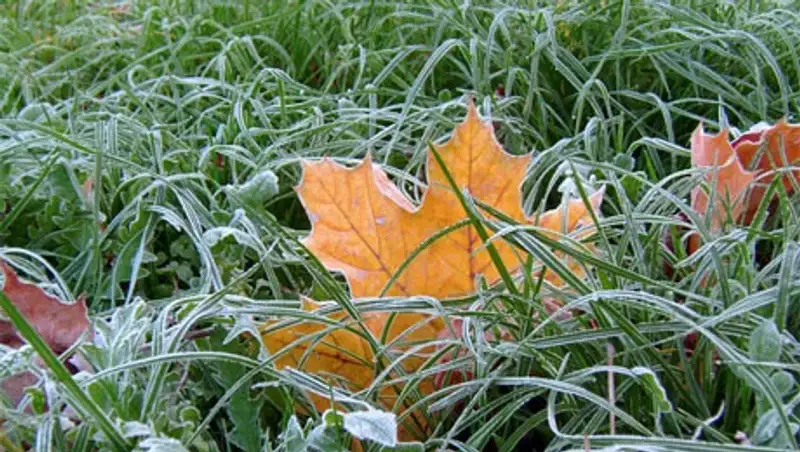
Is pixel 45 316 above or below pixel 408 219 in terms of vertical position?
below

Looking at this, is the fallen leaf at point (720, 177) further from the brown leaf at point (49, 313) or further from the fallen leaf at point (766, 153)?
the brown leaf at point (49, 313)

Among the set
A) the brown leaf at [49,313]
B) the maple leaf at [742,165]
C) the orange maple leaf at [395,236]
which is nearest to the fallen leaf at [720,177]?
the maple leaf at [742,165]

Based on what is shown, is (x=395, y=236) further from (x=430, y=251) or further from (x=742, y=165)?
(x=742, y=165)

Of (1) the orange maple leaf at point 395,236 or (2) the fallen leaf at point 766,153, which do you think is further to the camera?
(2) the fallen leaf at point 766,153

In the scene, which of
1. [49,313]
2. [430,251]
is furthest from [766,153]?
[49,313]

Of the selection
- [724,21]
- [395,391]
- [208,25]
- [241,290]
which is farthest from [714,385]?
[208,25]

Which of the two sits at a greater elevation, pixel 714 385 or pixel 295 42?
pixel 295 42

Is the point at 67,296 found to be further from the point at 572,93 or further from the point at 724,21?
the point at 724,21
